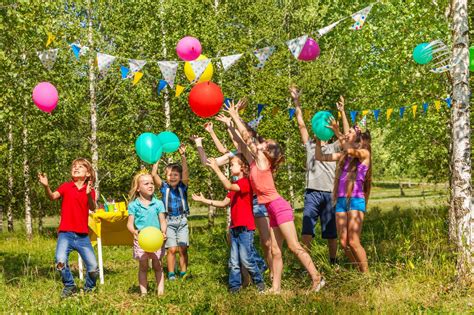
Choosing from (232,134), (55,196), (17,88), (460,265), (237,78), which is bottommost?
(460,265)

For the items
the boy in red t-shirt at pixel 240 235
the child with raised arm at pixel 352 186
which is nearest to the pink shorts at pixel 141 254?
the boy in red t-shirt at pixel 240 235

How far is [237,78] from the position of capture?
62.3 feet

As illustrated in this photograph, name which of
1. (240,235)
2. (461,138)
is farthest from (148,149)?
(461,138)

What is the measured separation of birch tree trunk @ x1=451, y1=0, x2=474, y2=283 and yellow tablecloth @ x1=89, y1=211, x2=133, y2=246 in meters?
4.65

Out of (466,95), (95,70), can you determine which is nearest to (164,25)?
(95,70)

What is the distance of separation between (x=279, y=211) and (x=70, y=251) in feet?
8.07

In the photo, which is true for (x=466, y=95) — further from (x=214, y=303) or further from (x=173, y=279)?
(x=173, y=279)

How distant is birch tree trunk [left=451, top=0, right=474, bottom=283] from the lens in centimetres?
588

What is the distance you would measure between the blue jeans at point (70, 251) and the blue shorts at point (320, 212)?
8.85ft

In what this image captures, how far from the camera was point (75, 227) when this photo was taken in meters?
6.47

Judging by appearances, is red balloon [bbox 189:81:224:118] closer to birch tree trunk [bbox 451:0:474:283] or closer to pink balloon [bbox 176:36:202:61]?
pink balloon [bbox 176:36:202:61]

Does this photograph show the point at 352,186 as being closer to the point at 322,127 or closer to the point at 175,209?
the point at 322,127

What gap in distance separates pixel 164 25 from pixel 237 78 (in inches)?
117

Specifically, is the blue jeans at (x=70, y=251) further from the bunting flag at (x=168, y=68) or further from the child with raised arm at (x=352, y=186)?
the bunting flag at (x=168, y=68)
